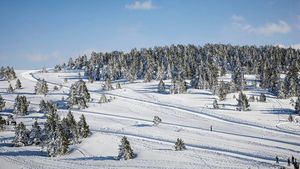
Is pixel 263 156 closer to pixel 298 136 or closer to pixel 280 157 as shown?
pixel 280 157

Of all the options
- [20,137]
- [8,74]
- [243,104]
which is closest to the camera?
[20,137]

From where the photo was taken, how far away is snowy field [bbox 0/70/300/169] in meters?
50.4

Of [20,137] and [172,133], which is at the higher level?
[20,137]

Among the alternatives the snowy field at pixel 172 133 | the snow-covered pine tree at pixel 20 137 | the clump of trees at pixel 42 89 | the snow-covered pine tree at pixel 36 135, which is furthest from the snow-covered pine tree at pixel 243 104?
the clump of trees at pixel 42 89

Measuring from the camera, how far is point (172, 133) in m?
70.7

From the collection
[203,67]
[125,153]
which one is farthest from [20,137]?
[203,67]

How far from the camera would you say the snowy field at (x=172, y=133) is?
1986 inches

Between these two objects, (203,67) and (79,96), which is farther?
(203,67)

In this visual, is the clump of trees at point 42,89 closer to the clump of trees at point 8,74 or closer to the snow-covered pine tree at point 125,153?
the clump of trees at point 8,74

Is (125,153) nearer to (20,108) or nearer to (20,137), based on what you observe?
(20,137)

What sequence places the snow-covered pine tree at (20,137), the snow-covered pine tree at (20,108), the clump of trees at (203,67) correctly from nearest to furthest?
the snow-covered pine tree at (20,137), the snow-covered pine tree at (20,108), the clump of trees at (203,67)

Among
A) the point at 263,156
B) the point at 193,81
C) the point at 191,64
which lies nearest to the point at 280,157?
the point at 263,156

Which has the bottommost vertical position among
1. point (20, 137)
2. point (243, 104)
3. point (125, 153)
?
point (125, 153)

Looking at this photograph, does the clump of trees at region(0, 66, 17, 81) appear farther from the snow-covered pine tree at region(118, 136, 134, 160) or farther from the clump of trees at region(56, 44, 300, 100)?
the snow-covered pine tree at region(118, 136, 134, 160)
